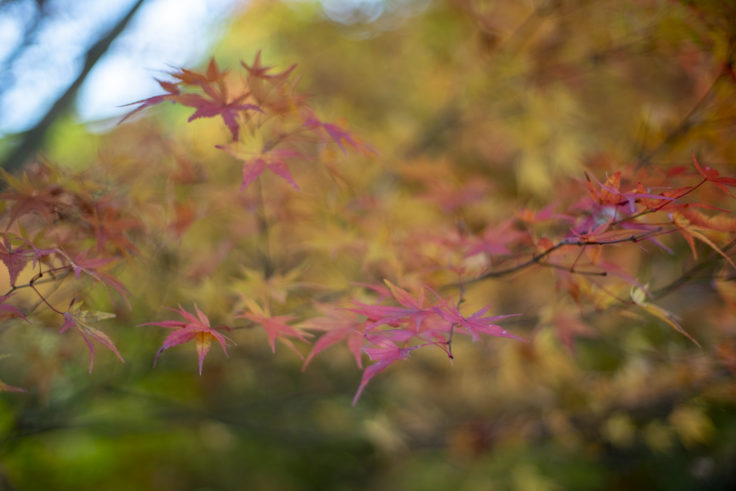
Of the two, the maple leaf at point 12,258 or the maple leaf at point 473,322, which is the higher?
the maple leaf at point 12,258

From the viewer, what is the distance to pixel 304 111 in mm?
1017

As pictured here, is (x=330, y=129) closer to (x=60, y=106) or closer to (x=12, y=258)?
(x=12, y=258)

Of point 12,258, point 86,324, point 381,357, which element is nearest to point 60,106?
point 12,258

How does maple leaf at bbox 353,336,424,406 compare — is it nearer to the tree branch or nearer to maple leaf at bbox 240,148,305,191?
maple leaf at bbox 240,148,305,191

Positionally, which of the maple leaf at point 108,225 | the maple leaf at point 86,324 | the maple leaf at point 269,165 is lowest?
the maple leaf at point 86,324

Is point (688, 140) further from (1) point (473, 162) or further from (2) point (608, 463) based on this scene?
(2) point (608, 463)

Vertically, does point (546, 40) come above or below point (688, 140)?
above

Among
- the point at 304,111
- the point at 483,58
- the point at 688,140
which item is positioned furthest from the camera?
the point at 483,58

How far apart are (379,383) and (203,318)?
84.4 inches

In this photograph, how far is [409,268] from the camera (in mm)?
1243

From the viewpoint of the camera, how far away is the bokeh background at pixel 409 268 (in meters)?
1.34

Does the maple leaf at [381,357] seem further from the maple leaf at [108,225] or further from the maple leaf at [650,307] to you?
the maple leaf at [108,225]

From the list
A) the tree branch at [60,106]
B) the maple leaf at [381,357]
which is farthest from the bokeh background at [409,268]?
the maple leaf at [381,357]

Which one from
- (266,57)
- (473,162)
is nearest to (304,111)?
(473,162)
